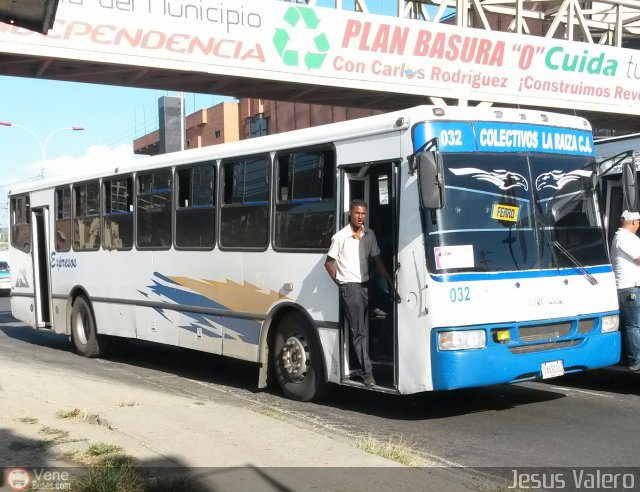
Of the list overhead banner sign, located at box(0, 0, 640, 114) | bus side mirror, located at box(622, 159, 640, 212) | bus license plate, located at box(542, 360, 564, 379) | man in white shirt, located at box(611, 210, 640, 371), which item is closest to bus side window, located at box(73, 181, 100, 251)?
overhead banner sign, located at box(0, 0, 640, 114)

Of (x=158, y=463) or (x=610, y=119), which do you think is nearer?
(x=158, y=463)

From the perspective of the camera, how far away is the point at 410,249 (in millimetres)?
7785

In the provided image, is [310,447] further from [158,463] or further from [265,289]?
[265,289]

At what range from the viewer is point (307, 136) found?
357 inches

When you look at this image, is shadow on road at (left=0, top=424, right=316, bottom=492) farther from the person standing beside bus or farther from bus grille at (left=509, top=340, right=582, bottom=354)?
bus grille at (left=509, top=340, right=582, bottom=354)

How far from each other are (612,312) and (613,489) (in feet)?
10.0

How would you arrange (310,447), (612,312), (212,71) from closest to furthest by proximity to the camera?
(310,447), (612,312), (212,71)

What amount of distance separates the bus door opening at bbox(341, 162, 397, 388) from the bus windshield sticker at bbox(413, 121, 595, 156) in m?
0.62

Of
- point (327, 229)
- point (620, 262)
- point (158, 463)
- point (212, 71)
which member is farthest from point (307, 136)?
point (212, 71)

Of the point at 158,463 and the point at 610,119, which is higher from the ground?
the point at 610,119

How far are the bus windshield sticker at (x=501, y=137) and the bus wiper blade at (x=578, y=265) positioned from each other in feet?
3.13

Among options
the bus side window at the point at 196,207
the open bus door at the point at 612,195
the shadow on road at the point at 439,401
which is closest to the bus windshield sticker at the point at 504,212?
the shadow on road at the point at 439,401

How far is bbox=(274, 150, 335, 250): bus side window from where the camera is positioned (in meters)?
8.78

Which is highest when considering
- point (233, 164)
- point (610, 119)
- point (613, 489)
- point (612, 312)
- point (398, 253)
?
point (610, 119)
